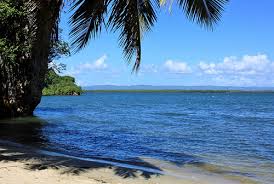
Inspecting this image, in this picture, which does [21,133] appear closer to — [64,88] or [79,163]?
[79,163]

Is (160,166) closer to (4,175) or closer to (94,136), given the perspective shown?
(4,175)

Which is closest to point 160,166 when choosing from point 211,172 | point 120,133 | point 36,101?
point 211,172

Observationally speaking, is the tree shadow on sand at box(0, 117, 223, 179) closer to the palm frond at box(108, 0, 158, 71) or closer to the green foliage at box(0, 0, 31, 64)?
the palm frond at box(108, 0, 158, 71)

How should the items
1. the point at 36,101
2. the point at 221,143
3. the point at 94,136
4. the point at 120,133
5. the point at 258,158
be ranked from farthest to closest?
the point at 36,101
the point at 120,133
the point at 94,136
the point at 221,143
the point at 258,158

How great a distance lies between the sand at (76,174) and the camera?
10289 millimetres

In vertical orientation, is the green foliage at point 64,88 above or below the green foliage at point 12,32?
below

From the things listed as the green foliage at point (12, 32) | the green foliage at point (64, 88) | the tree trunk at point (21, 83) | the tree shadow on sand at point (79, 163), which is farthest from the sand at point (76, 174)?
the green foliage at point (64, 88)

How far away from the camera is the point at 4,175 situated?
406 inches

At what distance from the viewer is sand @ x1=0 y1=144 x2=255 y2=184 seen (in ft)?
33.8

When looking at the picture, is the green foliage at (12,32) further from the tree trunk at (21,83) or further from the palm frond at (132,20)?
the palm frond at (132,20)

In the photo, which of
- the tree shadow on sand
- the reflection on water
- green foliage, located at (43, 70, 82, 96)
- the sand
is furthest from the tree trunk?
green foliage, located at (43, 70, 82, 96)

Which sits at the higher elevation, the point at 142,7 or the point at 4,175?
the point at 142,7

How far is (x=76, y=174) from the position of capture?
37.6 ft

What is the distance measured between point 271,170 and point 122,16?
7930 millimetres
